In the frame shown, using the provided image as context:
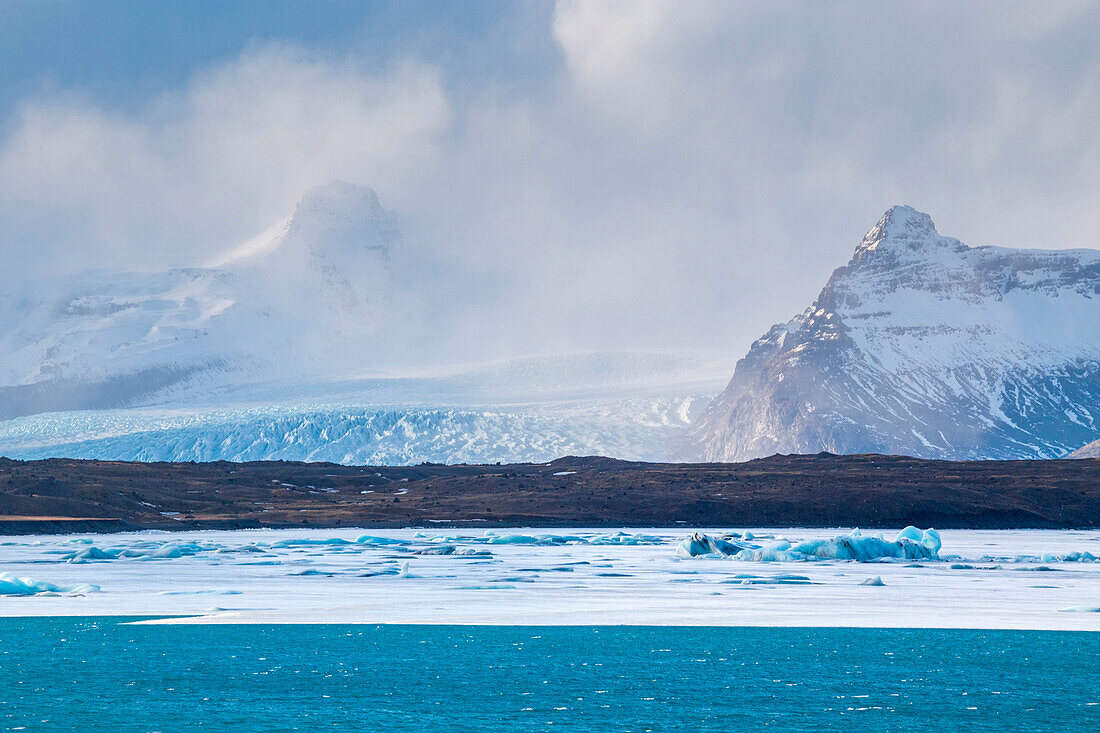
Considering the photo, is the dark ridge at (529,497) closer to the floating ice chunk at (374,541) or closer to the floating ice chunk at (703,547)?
the floating ice chunk at (374,541)

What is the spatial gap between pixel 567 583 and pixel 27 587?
11684 mm

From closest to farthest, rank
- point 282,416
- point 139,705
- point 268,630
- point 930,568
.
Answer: point 139,705 → point 268,630 → point 930,568 → point 282,416

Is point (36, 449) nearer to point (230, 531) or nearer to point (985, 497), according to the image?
point (230, 531)

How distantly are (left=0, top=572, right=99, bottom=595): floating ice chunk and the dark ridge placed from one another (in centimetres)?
3250

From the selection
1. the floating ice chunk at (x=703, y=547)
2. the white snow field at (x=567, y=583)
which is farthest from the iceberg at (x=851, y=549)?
the floating ice chunk at (x=703, y=547)

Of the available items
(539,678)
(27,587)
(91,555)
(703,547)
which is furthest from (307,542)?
(539,678)

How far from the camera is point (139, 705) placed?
13.1m

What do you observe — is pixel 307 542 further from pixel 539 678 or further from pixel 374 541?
pixel 539 678

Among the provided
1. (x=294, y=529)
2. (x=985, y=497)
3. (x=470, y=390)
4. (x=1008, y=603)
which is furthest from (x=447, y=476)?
(x=1008, y=603)

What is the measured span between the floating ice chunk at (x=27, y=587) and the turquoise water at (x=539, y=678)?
5678 mm

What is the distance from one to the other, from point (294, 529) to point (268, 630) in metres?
42.8

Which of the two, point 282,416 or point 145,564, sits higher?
point 282,416

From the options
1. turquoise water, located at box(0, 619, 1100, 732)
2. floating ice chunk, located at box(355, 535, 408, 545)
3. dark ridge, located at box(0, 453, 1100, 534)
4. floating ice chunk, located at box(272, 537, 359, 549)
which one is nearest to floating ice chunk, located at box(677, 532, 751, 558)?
floating ice chunk, located at box(355, 535, 408, 545)

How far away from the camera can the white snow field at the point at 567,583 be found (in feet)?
69.5
